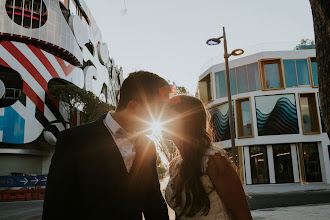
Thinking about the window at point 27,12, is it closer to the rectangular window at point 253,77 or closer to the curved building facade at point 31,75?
the curved building facade at point 31,75

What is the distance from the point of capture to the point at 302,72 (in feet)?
80.7

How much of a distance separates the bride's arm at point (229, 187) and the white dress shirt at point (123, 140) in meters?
0.61

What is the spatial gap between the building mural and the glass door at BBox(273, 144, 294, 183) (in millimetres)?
21655

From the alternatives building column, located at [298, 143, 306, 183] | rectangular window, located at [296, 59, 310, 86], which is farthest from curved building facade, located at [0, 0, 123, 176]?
rectangular window, located at [296, 59, 310, 86]

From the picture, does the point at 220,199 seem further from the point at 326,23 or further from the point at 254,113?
the point at 254,113

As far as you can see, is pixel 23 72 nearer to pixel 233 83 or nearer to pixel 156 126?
pixel 233 83

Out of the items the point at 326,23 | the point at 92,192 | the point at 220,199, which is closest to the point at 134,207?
the point at 92,192

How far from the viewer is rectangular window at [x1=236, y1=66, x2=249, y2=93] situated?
83.8ft

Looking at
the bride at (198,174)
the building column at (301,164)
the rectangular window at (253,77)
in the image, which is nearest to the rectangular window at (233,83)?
the rectangular window at (253,77)

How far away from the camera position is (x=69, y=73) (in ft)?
109

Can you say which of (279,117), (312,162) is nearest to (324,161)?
(312,162)

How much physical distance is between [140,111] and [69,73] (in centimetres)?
3304

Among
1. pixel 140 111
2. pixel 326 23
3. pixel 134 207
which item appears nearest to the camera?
pixel 134 207

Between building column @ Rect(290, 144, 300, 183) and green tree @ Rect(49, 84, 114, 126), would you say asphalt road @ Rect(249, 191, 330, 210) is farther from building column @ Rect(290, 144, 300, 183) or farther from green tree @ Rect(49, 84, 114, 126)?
green tree @ Rect(49, 84, 114, 126)
